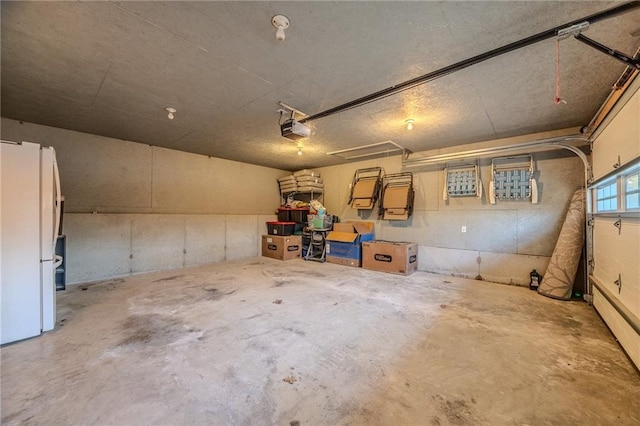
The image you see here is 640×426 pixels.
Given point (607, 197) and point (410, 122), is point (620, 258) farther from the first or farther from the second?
point (410, 122)

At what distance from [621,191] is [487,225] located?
7.03 ft

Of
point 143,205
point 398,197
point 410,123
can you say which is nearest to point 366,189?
point 398,197

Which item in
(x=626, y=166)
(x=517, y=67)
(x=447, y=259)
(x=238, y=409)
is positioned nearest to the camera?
(x=238, y=409)

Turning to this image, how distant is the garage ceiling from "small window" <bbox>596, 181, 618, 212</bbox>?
1.03 m

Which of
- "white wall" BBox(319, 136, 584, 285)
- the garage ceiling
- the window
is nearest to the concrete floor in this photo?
"white wall" BBox(319, 136, 584, 285)

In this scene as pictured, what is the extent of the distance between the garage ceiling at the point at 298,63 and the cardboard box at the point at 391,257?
2.36 meters

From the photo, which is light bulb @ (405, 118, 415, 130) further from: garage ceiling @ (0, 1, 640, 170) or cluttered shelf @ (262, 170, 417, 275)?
cluttered shelf @ (262, 170, 417, 275)

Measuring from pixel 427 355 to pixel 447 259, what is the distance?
3380 millimetres

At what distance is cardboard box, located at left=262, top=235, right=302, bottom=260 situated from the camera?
6.36 meters

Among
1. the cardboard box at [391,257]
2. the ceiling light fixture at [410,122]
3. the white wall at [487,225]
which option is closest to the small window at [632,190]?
the white wall at [487,225]

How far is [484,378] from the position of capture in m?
1.82

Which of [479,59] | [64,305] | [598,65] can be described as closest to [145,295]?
[64,305]

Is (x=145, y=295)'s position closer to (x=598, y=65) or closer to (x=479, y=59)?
(x=479, y=59)

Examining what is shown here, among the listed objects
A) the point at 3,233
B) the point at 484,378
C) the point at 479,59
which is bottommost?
the point at 484,378
